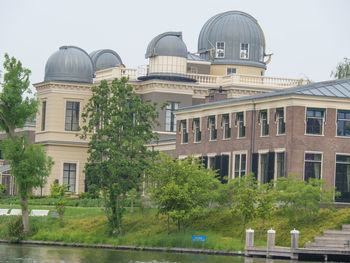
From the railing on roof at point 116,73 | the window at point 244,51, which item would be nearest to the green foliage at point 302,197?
the railing on roof at point 116,73

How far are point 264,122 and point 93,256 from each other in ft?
57.5

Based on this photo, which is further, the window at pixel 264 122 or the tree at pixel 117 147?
the window at pixel 264 122

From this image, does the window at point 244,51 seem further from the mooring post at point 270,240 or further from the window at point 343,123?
the mooring post at point 270,240

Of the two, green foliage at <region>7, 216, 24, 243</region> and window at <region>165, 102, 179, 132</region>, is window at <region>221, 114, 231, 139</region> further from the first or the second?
window at <region>165, 102, 179, 132</region>

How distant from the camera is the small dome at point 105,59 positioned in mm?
108062

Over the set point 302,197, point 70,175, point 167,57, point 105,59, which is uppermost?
point 105,59

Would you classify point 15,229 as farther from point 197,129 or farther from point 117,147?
point 197,129

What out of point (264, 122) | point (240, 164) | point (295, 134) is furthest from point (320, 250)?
point (240, 164)

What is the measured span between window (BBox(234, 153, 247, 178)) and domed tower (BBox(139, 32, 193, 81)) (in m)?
26.0

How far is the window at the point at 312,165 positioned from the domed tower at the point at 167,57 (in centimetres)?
3267

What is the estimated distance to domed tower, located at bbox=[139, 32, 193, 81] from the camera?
315ft

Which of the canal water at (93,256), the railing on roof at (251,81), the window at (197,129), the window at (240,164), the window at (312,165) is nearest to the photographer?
the canal water at (93,256)

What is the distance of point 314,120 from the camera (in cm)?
6544

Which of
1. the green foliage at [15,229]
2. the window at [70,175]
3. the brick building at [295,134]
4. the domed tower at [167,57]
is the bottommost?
the green foliage at [15,229]
